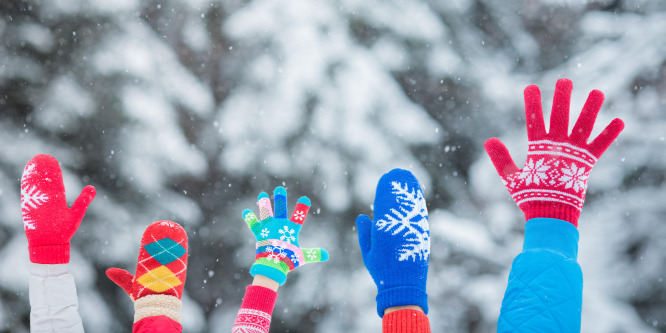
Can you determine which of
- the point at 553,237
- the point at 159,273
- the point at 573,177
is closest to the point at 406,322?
the point at 553,237

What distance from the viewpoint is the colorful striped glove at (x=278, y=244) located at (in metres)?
1.32

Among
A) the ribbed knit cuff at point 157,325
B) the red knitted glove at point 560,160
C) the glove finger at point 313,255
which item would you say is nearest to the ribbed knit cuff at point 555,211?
the red knitted glove at point 560,160

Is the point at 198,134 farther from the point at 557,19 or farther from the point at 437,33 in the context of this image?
the point at 557,19

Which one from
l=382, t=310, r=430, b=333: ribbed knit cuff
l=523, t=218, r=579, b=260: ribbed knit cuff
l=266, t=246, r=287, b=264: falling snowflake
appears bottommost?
l=382, t=310, r=430, b=333: ribbed knit cuff

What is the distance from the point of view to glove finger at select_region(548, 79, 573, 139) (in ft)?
3.44

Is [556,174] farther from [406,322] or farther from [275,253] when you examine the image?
[275,253]

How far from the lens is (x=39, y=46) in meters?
1.86

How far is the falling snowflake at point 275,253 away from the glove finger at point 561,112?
67 centimetres

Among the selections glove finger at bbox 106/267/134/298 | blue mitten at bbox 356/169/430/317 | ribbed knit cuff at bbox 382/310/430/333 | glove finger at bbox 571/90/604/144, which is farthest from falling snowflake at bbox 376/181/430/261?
glove finger at bbox 106/267/134/298

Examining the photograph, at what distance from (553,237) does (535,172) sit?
134mm

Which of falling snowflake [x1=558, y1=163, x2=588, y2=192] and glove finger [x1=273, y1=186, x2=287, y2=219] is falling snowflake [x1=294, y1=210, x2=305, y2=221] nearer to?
glove finger [x1=273, y1=186, x2=287, y2=219]

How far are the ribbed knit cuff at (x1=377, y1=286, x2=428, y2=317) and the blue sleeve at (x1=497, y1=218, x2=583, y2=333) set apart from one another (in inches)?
5.7

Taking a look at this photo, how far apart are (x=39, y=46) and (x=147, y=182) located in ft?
1.94

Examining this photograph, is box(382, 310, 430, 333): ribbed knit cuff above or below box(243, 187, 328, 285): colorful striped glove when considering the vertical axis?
below
